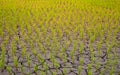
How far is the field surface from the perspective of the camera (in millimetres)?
4449

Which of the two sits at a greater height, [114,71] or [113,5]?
[113,5]

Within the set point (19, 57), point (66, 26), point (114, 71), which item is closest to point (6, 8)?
point (66, 26)

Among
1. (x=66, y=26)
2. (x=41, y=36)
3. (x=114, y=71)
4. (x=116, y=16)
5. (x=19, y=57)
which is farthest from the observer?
(x=116, y=16)

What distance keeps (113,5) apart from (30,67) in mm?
6096

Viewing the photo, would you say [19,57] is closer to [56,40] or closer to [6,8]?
[56,40]

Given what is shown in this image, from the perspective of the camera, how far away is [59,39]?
5.79 m

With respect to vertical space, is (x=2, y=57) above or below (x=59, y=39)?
below

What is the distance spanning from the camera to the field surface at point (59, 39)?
14.6ft

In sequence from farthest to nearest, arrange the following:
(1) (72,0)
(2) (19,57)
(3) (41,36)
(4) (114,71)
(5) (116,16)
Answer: (1) (72,0)
(5) (116,16)
(3) (41,36)
(2) (19,57)
(4) (114,71)

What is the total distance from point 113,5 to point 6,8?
4.27 m

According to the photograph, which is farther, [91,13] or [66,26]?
[91,13]

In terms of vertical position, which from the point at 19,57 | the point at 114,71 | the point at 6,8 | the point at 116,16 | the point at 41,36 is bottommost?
the point at 114,71

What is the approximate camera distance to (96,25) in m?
6.89

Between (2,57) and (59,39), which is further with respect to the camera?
(59,39)
